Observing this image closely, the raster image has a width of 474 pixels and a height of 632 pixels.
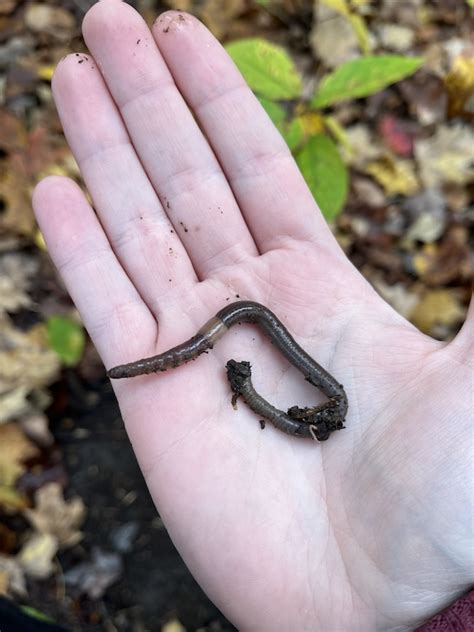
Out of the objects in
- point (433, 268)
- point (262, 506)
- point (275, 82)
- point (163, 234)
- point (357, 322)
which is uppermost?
point (275, 82)

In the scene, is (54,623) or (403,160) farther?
(403,160)

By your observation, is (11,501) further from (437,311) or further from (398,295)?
(437,311)

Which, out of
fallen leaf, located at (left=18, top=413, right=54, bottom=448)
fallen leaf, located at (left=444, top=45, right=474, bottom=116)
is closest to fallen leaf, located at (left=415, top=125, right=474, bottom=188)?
fallen leaf, located at (left=444, top=45, right=474, bottom=116)

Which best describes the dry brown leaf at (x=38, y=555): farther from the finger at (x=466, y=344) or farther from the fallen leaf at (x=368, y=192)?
the fallen leaf at (x=368, y=192)

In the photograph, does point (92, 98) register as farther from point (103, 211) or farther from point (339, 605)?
point (339, 605)

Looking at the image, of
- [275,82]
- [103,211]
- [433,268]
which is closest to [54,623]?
[103,211]

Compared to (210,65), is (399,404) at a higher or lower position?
lower
